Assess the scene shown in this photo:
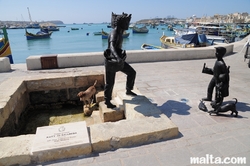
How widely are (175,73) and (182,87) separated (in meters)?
1.57

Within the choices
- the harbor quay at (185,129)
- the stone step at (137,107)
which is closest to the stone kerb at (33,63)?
the harbor quay at (185,129)

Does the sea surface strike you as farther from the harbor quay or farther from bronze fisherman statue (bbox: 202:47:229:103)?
bronze fisherman statue (bbox: 202:47:229:103)

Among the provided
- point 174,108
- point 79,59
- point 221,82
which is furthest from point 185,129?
point 79,59

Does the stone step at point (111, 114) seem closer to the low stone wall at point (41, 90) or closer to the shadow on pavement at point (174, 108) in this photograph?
the shadow on pavement at point (174, 108)

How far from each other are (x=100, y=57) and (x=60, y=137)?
237 inches

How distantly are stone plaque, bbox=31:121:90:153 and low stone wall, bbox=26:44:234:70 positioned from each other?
5.58 metres

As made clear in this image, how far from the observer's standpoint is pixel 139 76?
6.86 m

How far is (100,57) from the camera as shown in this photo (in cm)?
856

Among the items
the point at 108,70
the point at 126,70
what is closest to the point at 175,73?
the point at 126,70

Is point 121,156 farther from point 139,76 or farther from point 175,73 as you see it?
point 175,73

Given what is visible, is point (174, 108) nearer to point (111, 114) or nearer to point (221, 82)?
point (221, 82)

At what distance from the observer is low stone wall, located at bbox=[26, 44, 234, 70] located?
8.02 meters

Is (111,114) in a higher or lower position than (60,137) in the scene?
lower

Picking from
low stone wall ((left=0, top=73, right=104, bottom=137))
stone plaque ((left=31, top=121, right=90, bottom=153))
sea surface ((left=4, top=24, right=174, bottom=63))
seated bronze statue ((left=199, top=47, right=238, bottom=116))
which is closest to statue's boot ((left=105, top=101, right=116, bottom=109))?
stone plaque ((left=31, top=121, right=90, bottom=153))
